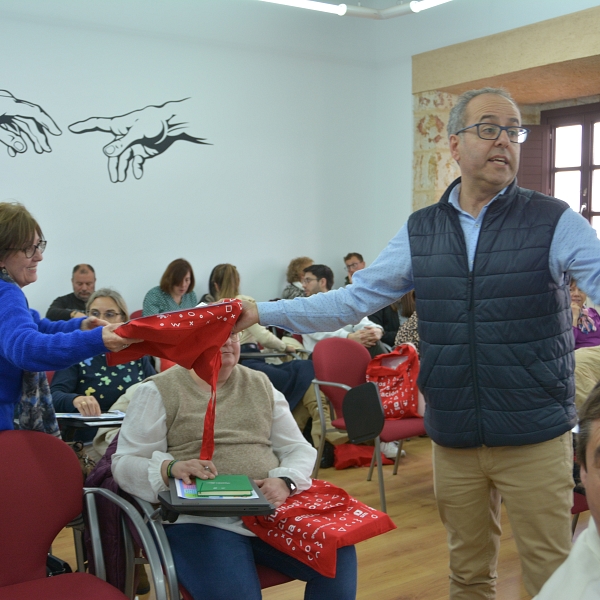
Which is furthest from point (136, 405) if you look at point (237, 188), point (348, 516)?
point (237, 188)

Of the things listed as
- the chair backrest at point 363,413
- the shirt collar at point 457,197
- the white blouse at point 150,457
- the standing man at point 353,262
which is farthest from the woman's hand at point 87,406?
the standing man at point 353,262

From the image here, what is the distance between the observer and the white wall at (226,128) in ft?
21.6

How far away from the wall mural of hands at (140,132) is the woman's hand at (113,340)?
509cm

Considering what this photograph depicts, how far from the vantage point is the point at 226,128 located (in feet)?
25.0

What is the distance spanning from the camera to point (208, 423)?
2.18 meters

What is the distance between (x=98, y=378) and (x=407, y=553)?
1.75 metres

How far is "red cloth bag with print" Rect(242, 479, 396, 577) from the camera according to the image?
82.7 inches

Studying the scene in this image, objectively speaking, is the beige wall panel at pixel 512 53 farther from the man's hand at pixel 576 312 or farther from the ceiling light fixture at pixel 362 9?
the man's hand at pixel 576 312

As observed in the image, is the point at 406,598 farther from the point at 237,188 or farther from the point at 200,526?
the point at 237,188

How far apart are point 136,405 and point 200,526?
1.44ft

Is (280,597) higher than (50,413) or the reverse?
the reverse

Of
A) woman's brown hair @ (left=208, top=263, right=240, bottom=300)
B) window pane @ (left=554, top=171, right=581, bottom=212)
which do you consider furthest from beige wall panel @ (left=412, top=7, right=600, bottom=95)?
woman's brown hair @ (left=208, top=263, right=240, bottom=300)

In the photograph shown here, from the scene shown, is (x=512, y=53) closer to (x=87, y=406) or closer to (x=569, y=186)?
(x=569, y=186)

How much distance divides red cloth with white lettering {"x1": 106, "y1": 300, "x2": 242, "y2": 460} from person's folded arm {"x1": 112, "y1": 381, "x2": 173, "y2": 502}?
0.76ft
